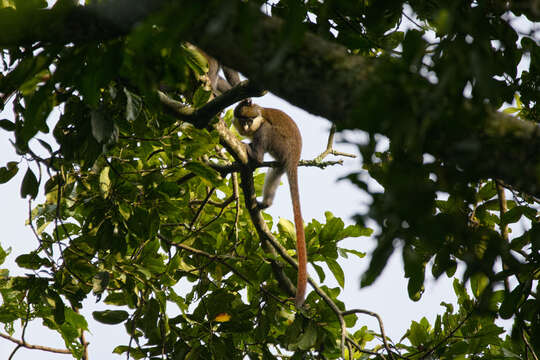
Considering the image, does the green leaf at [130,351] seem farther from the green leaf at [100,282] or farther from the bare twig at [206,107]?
the bare twig at [206,107]

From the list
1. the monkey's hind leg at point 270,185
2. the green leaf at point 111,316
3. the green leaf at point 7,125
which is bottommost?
the green leaf at point 111,316

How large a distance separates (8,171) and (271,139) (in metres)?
3.42

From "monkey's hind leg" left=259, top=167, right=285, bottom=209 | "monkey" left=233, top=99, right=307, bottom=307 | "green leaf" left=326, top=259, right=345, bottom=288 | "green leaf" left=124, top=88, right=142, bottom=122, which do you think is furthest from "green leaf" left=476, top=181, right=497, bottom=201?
"monkey's hind leg" left=259, top=167, right=285, bottom=209

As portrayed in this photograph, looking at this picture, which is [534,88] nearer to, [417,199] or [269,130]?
[417,199]

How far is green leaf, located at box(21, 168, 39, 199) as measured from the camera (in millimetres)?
2887

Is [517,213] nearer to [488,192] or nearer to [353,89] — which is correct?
[488,192]

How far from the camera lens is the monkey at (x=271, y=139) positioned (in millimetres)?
5242

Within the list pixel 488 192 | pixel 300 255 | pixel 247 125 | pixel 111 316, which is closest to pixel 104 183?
pixel 111 316

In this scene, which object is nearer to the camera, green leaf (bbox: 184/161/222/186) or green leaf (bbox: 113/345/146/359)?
green leaf (bbox: 184/161/222/186)

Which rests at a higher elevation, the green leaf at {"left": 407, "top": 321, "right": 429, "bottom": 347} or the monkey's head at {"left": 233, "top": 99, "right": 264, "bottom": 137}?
the monkey's head at {"left": 233, "top": 99, "right": 264, "bottom": 137}

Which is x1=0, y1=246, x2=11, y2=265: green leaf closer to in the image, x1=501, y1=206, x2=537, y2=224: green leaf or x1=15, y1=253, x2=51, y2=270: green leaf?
x1=15, y1=253, x2=51, y2=270: green leaf

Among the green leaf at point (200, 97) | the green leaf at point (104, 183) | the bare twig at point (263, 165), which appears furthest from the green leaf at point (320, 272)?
the green leaf at point (104, 183)

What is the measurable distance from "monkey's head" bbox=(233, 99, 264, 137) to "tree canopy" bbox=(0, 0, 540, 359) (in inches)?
19.9

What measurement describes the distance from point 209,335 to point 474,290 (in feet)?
6.01
